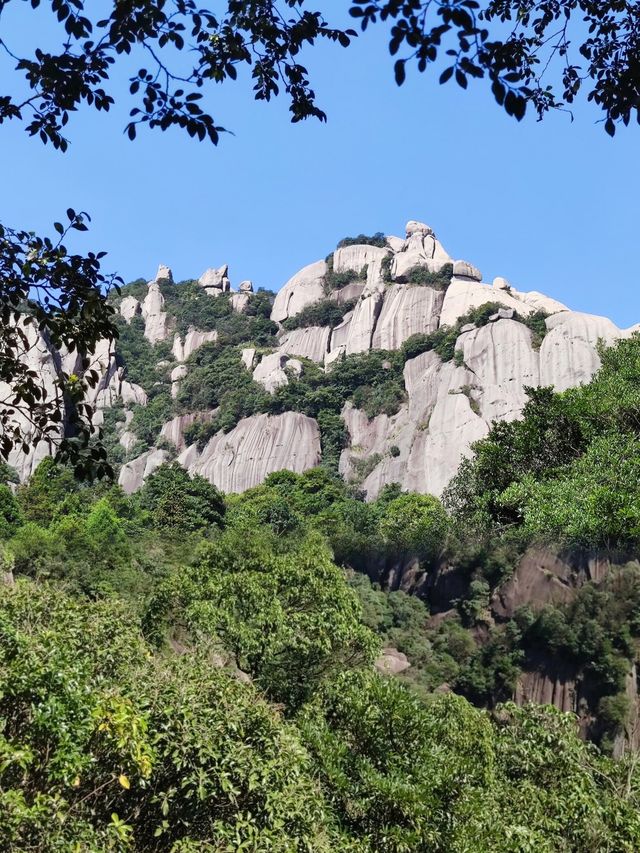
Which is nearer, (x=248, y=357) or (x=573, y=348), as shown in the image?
(x=573, y=348)

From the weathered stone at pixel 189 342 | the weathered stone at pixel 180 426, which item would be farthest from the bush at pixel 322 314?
the weathered stone at pixel 180 426

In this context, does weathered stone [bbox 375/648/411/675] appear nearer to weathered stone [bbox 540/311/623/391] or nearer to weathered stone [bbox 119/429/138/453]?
weathered stone [bbox 540/311/623/391]

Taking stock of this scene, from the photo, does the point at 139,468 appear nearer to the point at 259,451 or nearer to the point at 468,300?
the point at 259,451

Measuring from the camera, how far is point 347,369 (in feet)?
226

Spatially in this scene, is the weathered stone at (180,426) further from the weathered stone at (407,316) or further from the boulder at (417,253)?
the boulder at (417,253)

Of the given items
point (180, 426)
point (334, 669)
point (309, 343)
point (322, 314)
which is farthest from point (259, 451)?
point (334, 669)

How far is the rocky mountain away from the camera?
5869 cm

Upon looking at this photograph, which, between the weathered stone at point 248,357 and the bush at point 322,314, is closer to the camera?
the weathered stone at point 248,357

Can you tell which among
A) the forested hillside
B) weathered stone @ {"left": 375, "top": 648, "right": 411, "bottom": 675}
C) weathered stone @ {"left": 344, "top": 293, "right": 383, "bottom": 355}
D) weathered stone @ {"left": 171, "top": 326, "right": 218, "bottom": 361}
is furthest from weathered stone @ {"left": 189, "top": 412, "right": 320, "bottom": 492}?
weathered stone @ {"left": 375, "top": 648, "right": 411, "bottom": 675}

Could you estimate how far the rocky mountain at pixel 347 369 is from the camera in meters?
58.7

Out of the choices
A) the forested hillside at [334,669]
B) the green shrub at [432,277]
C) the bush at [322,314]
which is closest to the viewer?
the forested hillside at [334,669]

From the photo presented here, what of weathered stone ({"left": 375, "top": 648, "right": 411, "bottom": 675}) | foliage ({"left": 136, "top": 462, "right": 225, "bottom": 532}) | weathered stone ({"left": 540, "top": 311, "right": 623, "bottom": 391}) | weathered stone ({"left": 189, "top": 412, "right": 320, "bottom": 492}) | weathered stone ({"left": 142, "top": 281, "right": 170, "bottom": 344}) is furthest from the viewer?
weathered stone ({"left": 142, "top": 281, "right": 170, "bottom": 344})

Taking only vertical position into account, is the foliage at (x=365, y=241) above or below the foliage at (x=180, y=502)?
above

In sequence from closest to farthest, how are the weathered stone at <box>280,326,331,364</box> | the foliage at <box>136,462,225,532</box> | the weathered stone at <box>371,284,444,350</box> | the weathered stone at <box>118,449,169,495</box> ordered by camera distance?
1. the foliage at <box>136,462,225,532</box>
2. the weathered stone at <box>118,449,169,495</box>
3. the weathered stone at <box>371,284,444,350</box>
4. the weathered stone at <box>280,326,331,364</box>
